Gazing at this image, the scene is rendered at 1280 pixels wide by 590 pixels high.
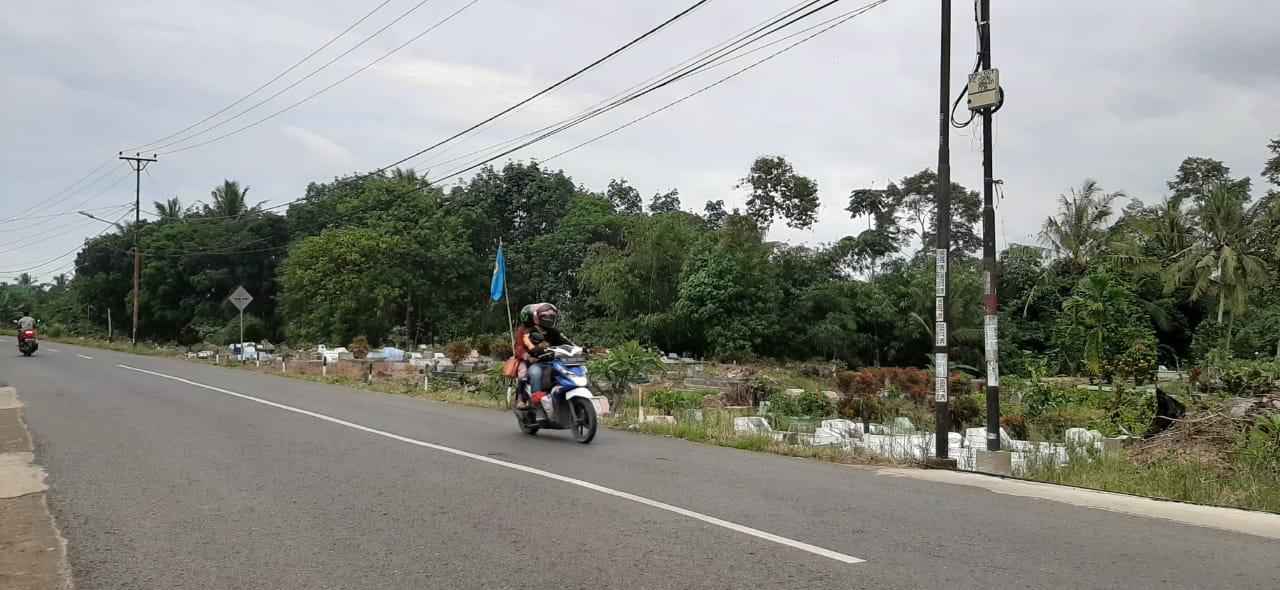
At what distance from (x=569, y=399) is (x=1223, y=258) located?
122 ft

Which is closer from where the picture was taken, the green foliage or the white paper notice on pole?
the white paper notice on pole

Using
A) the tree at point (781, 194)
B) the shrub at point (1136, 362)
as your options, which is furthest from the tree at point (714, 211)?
the shrub at point (1136, 362)

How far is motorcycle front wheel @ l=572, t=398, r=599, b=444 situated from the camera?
11.4m

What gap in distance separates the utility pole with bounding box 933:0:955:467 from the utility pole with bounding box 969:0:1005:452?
1.22ft

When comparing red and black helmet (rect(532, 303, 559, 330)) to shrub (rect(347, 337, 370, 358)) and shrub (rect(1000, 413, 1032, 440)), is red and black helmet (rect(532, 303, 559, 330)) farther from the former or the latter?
shrub (rect(347, 337, 370, 358))

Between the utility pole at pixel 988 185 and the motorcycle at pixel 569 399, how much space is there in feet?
15.9

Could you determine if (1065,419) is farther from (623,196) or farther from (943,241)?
(623,196)

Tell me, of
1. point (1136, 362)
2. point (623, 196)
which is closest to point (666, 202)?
point (623, 196)

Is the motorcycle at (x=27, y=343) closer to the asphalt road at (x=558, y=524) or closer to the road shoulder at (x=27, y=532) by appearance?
the asphalt road at (x=558, y=524)

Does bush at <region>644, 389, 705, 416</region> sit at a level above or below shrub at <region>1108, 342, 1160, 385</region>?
below

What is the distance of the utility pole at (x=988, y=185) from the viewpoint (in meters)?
10.8

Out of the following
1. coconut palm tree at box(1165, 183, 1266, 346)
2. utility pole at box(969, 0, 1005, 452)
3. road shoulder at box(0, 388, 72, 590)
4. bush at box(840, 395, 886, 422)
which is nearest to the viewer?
road shoulder at box(0, 388, 72, 590)

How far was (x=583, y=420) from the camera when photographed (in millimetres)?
11500

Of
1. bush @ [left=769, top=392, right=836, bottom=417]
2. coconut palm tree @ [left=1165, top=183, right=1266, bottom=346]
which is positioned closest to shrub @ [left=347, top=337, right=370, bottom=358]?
bush @ [left=769, top=392, right=836, bottom=417]
